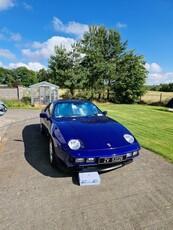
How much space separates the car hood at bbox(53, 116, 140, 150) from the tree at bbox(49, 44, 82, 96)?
16595 mm

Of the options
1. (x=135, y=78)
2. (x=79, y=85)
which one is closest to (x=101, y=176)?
(x=79, y=85)

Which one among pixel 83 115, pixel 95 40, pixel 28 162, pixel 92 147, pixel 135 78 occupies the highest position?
pixel 95 40

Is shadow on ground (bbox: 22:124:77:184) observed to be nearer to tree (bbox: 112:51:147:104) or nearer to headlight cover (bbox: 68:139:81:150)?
headlight cover (bbox: 68:139:81:150)

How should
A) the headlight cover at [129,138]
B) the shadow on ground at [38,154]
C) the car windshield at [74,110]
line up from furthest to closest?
the car windshield at [74,110], the shadow on ground at [38,154], the headlight cover at [129,138]

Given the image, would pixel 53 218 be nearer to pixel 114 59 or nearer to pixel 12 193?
pixel 12 193

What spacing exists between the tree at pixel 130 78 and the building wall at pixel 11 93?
39.0 feet

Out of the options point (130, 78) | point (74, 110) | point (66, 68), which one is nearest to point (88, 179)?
point (74, 110)

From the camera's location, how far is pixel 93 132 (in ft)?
10.8

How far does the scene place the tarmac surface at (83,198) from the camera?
6.94 feet

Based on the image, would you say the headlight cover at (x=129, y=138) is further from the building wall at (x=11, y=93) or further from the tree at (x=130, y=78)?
the tree at (x=130, y=78)

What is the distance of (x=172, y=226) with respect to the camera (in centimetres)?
208

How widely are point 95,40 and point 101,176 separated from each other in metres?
22.5

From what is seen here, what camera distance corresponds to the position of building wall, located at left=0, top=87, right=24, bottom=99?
1670 centimetres

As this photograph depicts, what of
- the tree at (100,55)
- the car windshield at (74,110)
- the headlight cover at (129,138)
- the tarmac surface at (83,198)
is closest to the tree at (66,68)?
the tree at (100,55)
